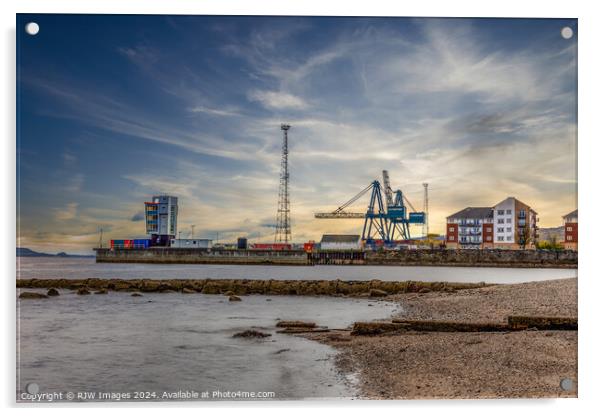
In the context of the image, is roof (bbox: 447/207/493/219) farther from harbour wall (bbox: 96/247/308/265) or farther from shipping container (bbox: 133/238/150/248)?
shipping container (bbox: 133/238/150/248)

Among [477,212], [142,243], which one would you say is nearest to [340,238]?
[142,243]

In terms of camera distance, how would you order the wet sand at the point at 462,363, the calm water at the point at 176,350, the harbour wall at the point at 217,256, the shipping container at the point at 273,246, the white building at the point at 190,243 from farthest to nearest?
the shipping container at the point at 273,246, the white building at the point at 190,243, the harbour wall at the point at 217,256, the calm water at the point at 176,350, the wet sand at the point at 462,363

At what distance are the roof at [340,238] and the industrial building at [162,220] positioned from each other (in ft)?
75.1

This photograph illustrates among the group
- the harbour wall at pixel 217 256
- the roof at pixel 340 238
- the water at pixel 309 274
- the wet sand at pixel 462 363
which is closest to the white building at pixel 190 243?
the harbour wall at pixel 217 256

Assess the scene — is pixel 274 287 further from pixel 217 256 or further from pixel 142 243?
pixel 142 243

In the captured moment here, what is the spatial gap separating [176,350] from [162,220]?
143 feet

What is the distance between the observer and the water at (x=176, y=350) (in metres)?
7.58

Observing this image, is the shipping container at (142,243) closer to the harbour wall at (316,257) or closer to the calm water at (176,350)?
the harbour wall at (316,257)

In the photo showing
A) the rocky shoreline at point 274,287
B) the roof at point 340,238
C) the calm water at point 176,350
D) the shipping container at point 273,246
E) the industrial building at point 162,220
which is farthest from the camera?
the roof at point 340,238

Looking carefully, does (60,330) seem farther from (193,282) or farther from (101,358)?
(193,282)

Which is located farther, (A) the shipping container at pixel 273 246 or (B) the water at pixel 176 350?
(A) the shipping container at pixel 273 246

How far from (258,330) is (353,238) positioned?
61.0 m

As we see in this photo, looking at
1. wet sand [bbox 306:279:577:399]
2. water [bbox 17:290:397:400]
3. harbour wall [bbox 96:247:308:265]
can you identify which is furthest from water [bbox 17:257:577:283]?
wet sand [bbox 306:279:577:399]

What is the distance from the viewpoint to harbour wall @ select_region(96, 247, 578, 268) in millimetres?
56719
